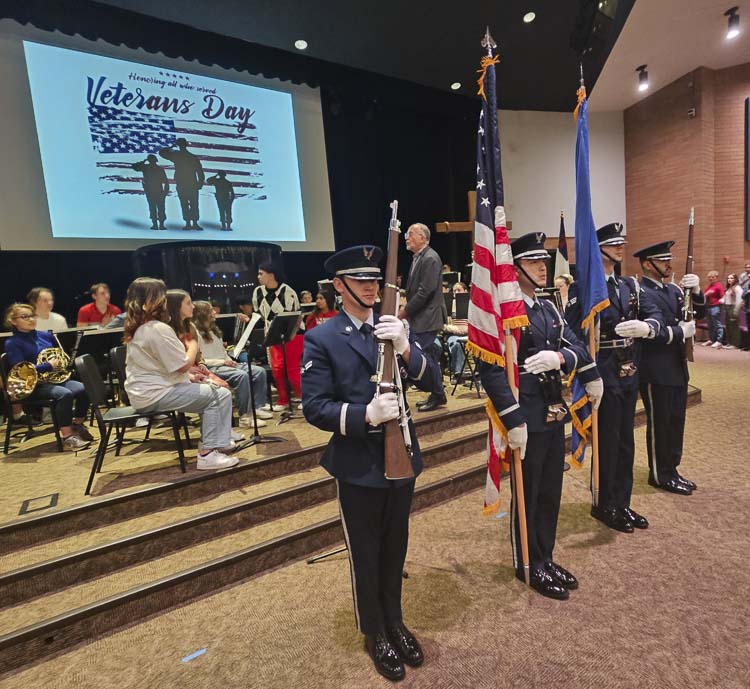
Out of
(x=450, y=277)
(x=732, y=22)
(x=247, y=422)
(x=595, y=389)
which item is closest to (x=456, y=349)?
(x=450, y=277)

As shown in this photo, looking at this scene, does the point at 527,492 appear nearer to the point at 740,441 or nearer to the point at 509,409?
the point at 509,409

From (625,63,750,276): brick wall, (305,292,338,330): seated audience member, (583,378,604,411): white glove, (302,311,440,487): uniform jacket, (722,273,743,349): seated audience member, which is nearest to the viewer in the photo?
(302,311,440,487): uniform jacket

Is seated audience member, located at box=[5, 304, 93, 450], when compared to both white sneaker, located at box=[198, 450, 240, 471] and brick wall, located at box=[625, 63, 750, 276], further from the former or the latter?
brick wall, located at box=[625, 63, 750, 276]

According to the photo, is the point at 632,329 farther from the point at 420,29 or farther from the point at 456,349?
the point at 420,29

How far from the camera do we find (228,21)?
275 inches

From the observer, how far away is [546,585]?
2.41 m

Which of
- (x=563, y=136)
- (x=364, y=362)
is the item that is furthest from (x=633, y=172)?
(x=364, y=362)

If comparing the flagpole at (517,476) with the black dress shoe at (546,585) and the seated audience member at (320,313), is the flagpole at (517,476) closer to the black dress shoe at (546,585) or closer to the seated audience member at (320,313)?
the black dress shoe at (546,585)

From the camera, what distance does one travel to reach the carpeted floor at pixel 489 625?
193cm

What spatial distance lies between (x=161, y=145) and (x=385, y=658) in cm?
763

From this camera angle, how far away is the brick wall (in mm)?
10023

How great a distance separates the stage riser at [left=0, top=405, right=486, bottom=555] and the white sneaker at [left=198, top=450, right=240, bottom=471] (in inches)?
3.3

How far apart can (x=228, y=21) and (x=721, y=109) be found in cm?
1068

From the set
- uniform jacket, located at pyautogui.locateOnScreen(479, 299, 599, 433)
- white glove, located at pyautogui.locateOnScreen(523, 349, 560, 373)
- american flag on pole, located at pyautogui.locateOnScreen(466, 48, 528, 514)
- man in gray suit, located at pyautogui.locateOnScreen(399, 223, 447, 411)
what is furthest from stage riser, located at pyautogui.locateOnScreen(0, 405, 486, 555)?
white glove, located at pyautogui.locateOnScreen(523, 349, 560, 373)
